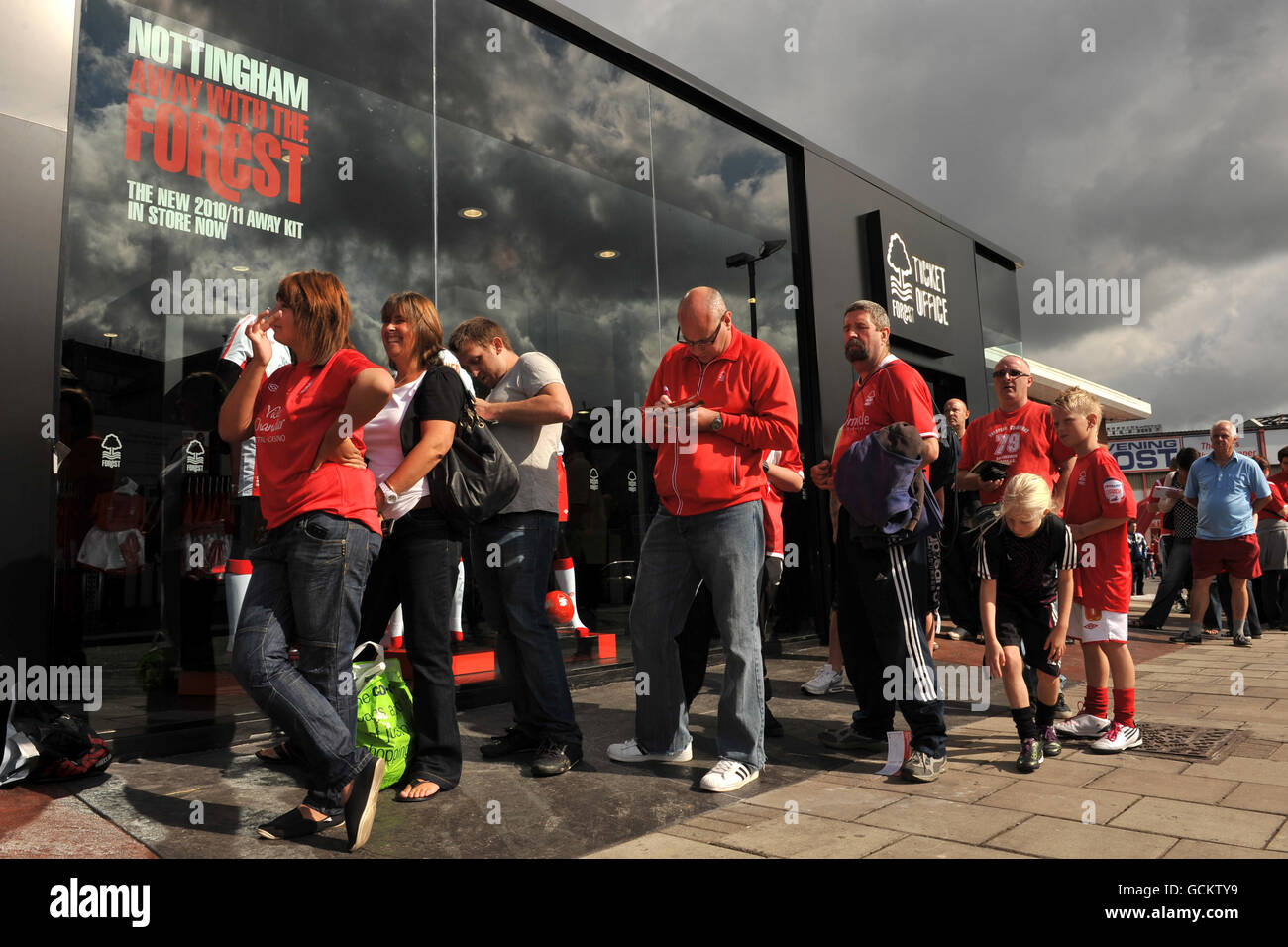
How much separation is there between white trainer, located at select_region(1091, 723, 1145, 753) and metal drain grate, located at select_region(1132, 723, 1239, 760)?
4 centimetres

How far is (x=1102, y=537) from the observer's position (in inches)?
166

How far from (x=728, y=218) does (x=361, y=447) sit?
580 cm

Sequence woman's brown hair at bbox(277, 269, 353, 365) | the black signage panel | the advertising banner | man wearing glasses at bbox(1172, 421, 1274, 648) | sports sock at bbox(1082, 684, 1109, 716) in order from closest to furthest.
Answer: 1. woman's brown hair at bbox(277, 269, 353, 365)
2. sports sock at bbox(1082, 684, 1109, 716)
3. the advertising banner
4. man wearing glasses at bbox(1172, 421, 1274, 648)
5. the black signage panel

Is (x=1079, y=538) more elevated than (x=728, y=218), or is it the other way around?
(x=728, y=218)

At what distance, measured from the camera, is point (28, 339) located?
3750mm

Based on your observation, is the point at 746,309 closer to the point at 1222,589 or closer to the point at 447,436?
the point at 447,436

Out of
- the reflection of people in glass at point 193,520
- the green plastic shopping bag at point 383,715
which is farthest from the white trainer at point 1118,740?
the reflection of people in glass at point 193,520

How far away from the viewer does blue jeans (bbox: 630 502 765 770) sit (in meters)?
3.52

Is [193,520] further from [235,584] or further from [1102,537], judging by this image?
[1102,537]

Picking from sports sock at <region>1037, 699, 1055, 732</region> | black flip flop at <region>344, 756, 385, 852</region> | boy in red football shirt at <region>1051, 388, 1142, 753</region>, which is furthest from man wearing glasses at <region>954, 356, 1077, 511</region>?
black flip flop at <region>344, 756, 385, 852</region>

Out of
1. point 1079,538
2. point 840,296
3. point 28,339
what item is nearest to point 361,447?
point 28,339

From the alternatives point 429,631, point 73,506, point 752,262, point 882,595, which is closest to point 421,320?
point 429,631

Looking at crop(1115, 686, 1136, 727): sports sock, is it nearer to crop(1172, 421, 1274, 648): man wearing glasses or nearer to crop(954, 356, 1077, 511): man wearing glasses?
crop(954, 356, 1077, 511): man wearing glasses

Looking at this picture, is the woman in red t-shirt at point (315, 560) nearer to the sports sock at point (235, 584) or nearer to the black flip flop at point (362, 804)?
the black flip flop at point (362, 804)
